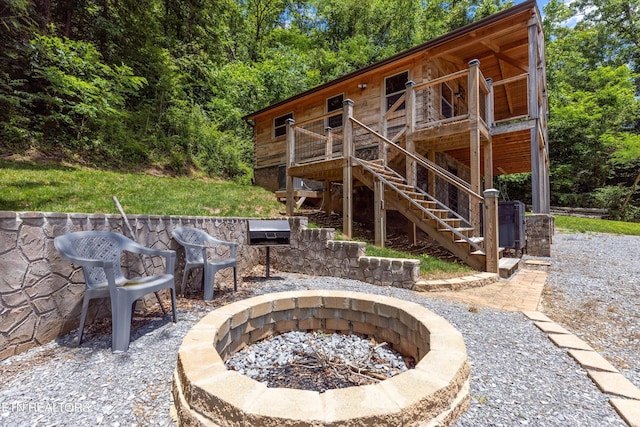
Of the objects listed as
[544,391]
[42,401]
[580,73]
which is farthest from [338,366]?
[580,73]

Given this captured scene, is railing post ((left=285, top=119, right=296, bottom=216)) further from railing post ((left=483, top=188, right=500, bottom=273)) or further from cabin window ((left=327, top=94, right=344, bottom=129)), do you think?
railing post ((left=483, top=188, right=500, bottom=273))

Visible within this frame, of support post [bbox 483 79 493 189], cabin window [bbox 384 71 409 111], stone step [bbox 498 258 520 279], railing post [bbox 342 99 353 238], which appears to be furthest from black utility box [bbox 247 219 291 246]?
cabin window [bbox 384 71 409 111]

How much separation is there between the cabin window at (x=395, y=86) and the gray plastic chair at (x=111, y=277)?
25.4 feet

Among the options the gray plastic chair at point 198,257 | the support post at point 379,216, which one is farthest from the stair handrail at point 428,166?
the gray plastic chair at point 198,257

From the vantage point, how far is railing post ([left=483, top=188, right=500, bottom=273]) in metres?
4.64

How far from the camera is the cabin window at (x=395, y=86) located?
8219mm

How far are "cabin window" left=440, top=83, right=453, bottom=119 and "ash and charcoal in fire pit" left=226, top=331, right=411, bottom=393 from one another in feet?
26.3

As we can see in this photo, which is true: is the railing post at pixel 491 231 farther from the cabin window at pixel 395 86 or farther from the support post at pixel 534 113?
the cabin window at pixel 395 86

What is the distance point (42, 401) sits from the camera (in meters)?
1.62

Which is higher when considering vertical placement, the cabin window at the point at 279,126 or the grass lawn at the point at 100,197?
the cabin window at the point at 279,126

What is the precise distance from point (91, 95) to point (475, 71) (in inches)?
391

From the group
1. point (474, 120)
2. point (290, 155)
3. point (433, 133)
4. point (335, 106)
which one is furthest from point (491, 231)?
point (335, 106)

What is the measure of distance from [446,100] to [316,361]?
353 inches

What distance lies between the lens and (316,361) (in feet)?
7.82
